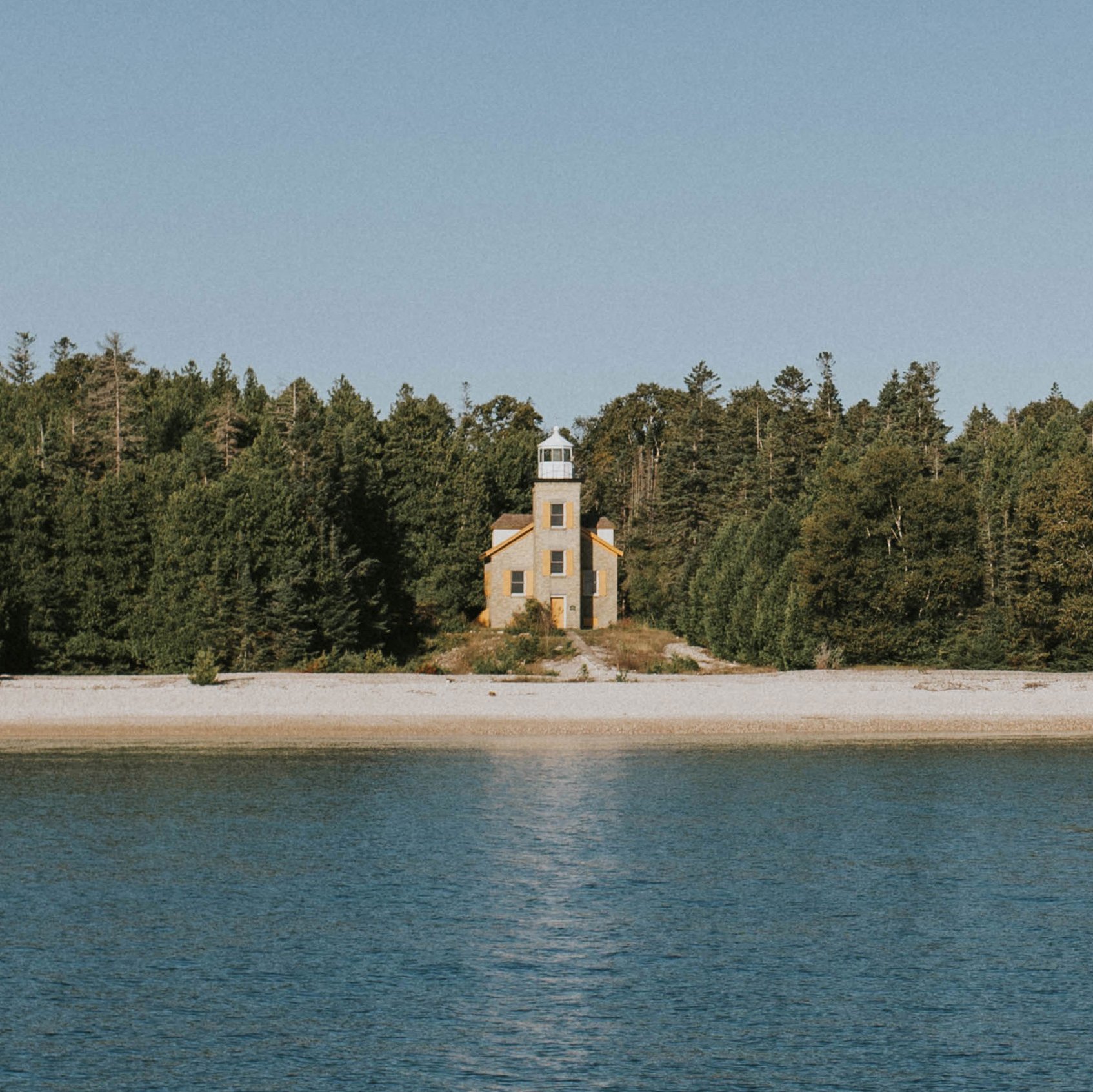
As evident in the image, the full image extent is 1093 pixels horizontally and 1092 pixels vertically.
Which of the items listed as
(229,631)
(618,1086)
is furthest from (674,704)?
(618,1086)

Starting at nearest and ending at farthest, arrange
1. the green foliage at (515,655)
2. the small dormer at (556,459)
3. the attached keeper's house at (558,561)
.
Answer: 1. the green foliage at (515,655)
2. the attached keeper's house at (558,561)
3. the small dormer at (556,459)

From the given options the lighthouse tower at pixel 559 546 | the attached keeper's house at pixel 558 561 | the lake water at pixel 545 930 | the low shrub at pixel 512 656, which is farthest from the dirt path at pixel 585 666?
the lake water at pixel 545 930

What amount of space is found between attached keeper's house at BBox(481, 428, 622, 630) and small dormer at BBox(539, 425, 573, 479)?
33 mm

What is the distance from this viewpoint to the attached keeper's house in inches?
2790

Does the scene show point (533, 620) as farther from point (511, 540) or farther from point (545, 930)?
point (545, 930)

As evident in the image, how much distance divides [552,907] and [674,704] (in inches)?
936

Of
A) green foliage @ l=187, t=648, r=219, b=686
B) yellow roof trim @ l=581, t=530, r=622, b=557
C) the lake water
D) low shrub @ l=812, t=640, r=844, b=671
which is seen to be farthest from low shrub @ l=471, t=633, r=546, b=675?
the lake water

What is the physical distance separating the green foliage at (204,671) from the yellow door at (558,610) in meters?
24.5

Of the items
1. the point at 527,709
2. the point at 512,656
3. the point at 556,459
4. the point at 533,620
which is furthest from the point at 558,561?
the point at 527,709

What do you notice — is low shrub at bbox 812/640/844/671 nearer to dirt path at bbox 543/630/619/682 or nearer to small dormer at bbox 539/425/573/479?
dirt path at bbox 543/630/619/682

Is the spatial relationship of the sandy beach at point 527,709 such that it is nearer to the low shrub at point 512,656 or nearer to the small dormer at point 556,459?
the low shrub at point 512,656

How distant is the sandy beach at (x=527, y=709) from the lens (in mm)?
39938

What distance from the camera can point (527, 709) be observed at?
43.2 metres

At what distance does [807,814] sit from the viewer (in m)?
28.2
